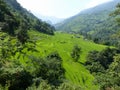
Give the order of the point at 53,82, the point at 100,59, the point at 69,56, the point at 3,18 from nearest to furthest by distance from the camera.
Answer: the point at 53,82, the point at 3,18, the point at 69,56, the point at 100,59

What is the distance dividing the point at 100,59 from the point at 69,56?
59.3ft

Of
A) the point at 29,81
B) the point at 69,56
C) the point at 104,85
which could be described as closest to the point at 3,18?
the point at 69,56

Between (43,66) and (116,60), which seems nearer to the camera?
(116,60)

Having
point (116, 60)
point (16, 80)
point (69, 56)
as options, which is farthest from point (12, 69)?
point (69, 56)

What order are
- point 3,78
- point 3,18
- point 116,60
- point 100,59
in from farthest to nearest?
point 100,59
point 3,18
point 3,78
point 116,60

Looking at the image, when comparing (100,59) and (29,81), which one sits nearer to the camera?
(29,81)

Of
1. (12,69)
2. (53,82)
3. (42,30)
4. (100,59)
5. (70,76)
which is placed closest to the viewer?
(12,69)

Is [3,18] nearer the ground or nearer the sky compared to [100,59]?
nearer the sky

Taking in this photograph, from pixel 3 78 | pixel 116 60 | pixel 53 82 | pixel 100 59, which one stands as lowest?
pixel 100 59

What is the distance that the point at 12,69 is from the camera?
5322 centimetres

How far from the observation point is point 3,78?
164 ft

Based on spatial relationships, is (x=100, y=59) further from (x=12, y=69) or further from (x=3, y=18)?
(x=12, y=69)

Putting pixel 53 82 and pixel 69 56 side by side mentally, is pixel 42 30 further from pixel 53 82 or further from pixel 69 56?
pixel 53 82

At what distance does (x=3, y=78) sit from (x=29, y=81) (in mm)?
7589
